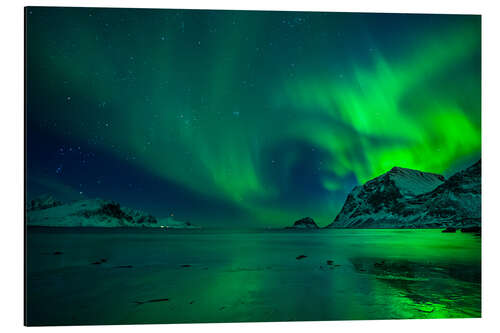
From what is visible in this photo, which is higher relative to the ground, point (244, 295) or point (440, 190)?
point (440, 190)

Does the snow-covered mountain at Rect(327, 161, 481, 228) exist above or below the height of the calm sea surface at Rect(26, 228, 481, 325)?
above

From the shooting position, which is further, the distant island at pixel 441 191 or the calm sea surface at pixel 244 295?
the distant island at pixel 441 191

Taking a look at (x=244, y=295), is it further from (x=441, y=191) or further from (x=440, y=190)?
(x=440, y=190)

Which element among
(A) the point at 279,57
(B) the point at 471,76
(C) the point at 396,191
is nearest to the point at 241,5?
(A) the point at 279,57

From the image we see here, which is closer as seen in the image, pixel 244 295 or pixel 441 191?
pixel 244 295

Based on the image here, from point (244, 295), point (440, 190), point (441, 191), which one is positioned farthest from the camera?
point (440, 190)

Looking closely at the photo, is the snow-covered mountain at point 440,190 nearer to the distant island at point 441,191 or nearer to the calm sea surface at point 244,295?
the distant island at point 441,191

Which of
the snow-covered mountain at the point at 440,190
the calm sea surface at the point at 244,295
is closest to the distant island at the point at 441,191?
the snow-covered mountain at the point at 440,190

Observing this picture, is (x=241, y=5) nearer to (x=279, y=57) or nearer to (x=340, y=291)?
(x=279, y=57)

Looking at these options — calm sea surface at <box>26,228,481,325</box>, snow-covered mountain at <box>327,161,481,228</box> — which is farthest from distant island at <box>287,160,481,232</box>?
calm sea surface at <box>26,228,481,325</box>

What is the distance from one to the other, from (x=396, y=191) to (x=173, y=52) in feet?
21.0

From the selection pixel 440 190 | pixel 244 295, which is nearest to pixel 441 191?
pixel 440 190

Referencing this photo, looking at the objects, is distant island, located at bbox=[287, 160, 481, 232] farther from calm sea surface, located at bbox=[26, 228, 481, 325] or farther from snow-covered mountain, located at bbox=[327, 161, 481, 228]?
calm sea surface, located at bbox=[26, 228, 481, 325]

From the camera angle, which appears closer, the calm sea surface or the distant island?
the calm sea surface
